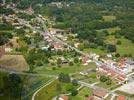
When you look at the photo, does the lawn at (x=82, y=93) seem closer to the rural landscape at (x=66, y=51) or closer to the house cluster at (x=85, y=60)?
the rural landscape at (x=66, y=51)

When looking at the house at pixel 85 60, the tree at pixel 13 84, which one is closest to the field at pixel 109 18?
the house at pixel 85 60

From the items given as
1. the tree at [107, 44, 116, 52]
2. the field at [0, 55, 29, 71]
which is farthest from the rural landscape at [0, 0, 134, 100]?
the tree at [107, 44, 116, 52]

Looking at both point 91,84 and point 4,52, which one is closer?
point 91,84

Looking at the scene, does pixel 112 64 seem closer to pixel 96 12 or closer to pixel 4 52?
pixel 4 52

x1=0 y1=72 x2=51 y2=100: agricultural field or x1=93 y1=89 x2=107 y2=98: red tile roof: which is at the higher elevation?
x1=0 y1=72 x2=51 y2=100: agricultural field

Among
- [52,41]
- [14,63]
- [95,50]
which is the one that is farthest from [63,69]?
[52,41]

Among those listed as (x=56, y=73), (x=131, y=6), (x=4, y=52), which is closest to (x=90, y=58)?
(x=56, y=73)

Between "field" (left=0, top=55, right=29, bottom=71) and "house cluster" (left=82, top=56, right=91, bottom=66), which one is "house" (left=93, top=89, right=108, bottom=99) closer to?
"house cluster" (left=82, top=56, right=91, bottom=66)

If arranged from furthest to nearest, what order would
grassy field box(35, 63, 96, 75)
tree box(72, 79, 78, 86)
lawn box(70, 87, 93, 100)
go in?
grassy field box(35, 63, 96, 75) → tree box(72, 79, 78, 86) → lawn box(70, 87, 93, 100)

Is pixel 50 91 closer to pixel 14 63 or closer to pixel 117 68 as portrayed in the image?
pixel 14 63
